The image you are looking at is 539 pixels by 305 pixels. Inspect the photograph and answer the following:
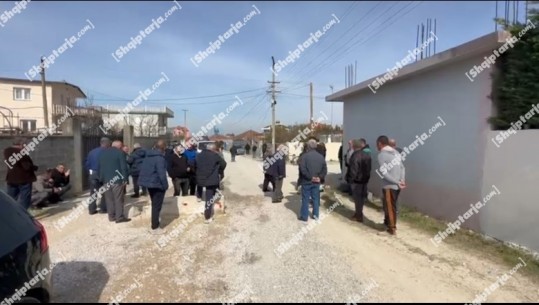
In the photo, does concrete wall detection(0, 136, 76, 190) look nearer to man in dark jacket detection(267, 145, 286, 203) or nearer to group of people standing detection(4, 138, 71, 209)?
group of people standing detection(4, 138, 71, 209)

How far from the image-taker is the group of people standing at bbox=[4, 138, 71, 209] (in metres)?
7.63

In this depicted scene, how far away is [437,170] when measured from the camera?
27.0ft

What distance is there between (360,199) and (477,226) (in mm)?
2273

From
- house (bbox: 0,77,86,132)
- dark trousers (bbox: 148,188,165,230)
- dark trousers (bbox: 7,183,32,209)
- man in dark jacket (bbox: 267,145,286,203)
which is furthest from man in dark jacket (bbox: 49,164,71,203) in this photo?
house (bbox: 0,77,86,132)

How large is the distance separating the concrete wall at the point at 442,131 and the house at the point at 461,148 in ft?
0.06

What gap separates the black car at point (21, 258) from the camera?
8.26 ft

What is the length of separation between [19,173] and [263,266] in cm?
560

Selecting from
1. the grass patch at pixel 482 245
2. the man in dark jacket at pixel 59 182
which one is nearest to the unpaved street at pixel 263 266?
the grass patch at pixel 482 245

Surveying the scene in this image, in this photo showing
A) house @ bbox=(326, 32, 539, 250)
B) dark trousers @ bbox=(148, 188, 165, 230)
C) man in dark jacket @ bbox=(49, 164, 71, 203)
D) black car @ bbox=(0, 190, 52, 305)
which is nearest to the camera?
black car @ bbox=(0, 190, 52, 305)

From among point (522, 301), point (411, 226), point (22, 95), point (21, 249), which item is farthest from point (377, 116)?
point (22, 95)

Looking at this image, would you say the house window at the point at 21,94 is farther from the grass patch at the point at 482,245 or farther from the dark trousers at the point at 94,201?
the grass patch at the point at 482,245

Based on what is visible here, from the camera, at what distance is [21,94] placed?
32.4 meters

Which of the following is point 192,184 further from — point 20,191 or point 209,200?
point 20,191

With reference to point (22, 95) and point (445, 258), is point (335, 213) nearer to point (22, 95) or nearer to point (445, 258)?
point (445, 258)
